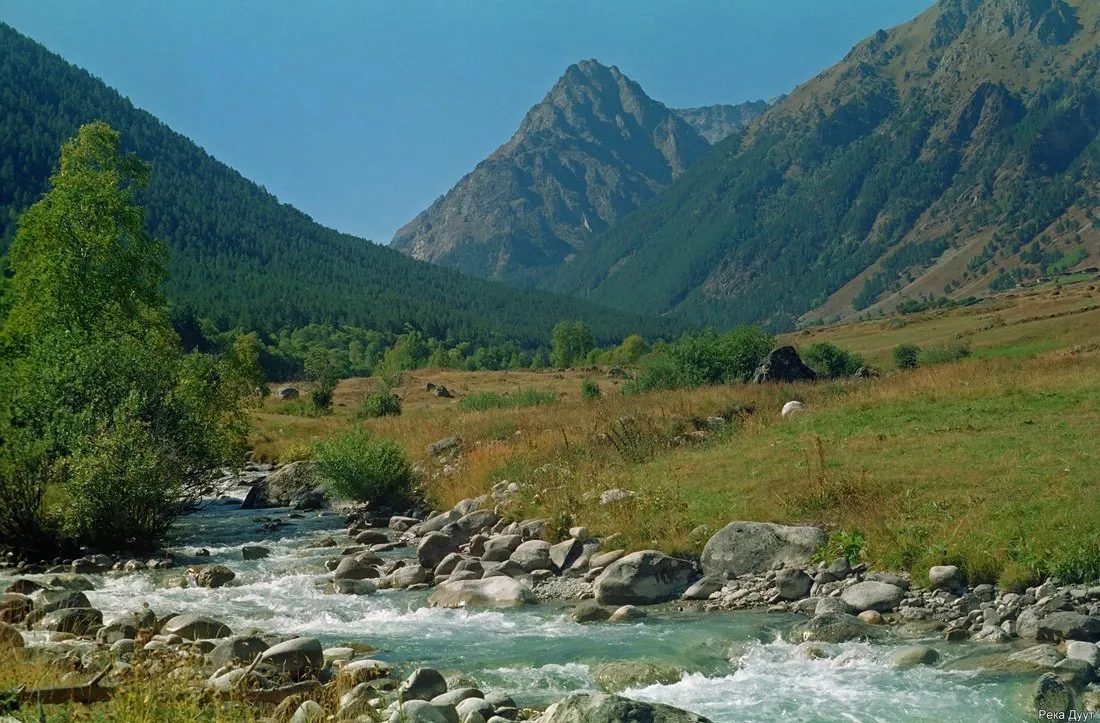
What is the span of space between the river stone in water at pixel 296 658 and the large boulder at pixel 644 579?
5.48 metres

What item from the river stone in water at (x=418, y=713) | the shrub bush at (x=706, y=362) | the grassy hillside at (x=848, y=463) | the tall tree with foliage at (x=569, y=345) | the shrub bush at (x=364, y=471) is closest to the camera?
the river stone in water at (x=418, y=713)

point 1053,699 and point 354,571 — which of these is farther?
point 354,571

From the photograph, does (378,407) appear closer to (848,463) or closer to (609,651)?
(848,463)

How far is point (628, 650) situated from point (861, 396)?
65.2 feet

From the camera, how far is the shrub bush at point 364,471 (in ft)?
89.8

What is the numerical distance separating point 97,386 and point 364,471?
8240 millimetres

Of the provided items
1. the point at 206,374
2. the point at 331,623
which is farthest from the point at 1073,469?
the point at 206,374

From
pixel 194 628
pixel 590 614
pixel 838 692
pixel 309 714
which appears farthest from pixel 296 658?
pixel 838 692

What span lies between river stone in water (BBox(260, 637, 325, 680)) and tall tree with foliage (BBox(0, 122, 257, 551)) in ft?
35.5

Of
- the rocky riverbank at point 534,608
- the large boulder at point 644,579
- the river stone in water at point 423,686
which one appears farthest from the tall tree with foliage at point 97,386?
the river stone in water at point 423,686

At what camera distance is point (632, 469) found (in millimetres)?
22984

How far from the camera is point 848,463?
19.2 m

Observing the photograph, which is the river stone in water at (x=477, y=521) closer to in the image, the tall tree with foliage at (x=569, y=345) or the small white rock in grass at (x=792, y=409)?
the small white rock in grass at (x=792, y=409)

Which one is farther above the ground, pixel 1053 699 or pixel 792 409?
pixel 792 409
